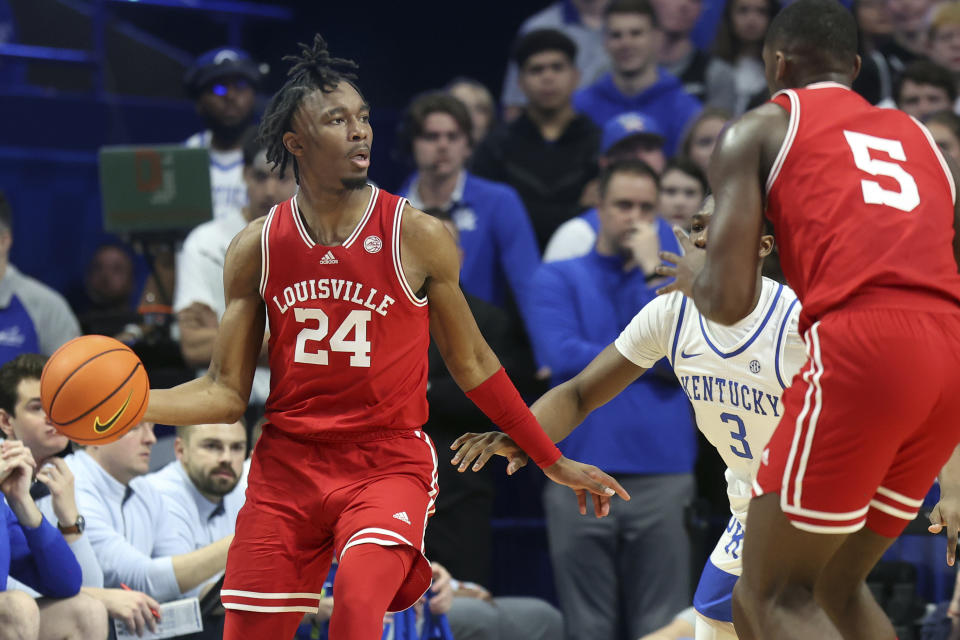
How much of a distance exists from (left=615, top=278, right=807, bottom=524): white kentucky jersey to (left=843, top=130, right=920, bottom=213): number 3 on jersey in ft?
3.03

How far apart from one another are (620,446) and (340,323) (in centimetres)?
267

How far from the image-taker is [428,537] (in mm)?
6121

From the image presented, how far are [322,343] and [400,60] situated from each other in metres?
9.02

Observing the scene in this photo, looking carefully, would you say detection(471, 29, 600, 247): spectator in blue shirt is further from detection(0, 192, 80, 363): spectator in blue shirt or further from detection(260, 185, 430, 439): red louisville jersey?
detection(260, 185, 430, 439): red louisville jersey

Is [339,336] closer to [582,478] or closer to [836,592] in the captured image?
[582,478]

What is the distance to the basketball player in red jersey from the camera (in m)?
3.84

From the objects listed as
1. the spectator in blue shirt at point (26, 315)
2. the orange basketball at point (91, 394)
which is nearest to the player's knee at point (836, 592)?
the orange basketball at point (91, 394)

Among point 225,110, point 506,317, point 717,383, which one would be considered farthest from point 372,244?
point 225,110

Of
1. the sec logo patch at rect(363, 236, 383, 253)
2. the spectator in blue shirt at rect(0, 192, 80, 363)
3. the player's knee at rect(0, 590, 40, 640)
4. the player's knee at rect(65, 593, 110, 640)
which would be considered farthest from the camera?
the spectator in blue shirt at rect(0, 192, 80, 363)

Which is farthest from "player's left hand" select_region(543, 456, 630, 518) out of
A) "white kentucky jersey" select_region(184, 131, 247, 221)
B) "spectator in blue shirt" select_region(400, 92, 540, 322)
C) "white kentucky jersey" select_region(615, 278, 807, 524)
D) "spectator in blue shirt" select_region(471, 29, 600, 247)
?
"white kentucky jersey" select_region(184, 131, 247, 221)

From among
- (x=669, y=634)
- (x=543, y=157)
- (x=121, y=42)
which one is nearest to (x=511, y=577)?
(x=669, y=634)

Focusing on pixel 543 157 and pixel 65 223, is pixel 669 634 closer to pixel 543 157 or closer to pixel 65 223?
pixel 543 157

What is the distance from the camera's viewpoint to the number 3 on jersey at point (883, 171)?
3160mm

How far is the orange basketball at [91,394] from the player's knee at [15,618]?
1236 mm
